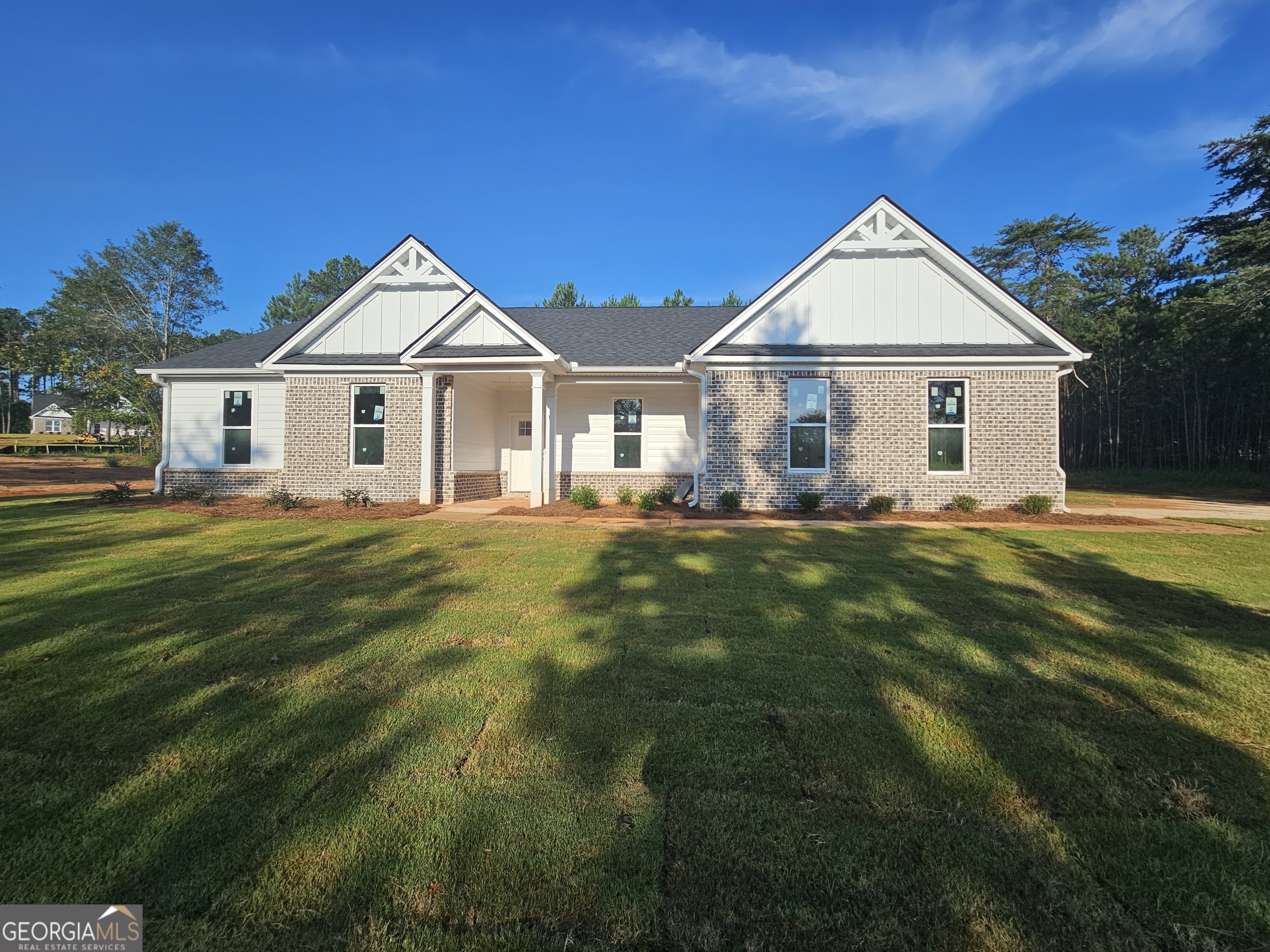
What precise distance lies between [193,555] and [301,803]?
6.22 meters

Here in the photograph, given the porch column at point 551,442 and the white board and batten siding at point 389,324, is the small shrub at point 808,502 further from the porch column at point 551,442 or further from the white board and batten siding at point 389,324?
the white board and batten siding at point 389,324

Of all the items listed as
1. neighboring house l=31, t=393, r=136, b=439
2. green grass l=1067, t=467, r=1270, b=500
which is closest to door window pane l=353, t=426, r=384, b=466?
green grass l=1067, t=467, r=1270, b=500

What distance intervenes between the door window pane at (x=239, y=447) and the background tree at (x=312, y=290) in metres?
52.9

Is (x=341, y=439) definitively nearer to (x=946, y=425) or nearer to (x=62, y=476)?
(x=946, y=425)

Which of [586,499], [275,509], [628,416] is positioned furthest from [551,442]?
[275,509]

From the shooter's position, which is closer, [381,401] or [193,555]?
[193,555]

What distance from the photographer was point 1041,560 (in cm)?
676

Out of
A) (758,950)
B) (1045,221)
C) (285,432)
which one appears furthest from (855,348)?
(1045,221)

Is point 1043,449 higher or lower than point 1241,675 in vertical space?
higher

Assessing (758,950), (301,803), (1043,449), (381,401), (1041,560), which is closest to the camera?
(758,950)

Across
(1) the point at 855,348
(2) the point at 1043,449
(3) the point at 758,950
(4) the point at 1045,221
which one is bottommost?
(3) the point at 758,950

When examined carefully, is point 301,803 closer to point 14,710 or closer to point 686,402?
point 14,710

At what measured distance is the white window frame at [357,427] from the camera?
43.2 ft

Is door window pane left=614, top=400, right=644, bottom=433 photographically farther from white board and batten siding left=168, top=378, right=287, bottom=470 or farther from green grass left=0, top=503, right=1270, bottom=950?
green grass left=0, top=503, right=1270, bottom=950
